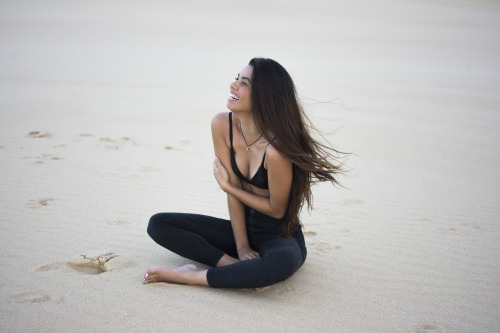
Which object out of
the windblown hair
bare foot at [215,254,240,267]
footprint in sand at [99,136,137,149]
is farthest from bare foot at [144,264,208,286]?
footprint in sand at [99,136,137,149]

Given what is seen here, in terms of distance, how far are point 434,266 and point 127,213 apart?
2.70m

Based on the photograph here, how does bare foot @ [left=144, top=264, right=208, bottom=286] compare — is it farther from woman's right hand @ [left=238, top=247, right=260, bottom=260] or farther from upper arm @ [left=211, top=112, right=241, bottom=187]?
upper arm @ [left=211, top=112, right=241, bottom=187]

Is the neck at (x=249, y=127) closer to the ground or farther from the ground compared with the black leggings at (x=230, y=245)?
farther from the ground

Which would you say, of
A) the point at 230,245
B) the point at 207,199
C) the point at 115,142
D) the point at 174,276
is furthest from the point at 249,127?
the point at 115,142

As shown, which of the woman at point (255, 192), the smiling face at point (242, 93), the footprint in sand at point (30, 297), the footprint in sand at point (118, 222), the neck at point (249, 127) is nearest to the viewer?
the footprint in sand at point (30, 297)

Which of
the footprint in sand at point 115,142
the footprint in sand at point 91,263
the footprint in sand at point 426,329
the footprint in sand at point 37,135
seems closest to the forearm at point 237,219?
the footprint in sand at point 91,263

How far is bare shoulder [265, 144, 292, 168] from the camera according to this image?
111 inches

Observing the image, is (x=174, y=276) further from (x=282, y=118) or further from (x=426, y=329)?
(x=426, y=329)

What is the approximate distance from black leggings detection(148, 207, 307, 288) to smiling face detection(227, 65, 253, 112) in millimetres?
733

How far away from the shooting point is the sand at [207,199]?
103 inches

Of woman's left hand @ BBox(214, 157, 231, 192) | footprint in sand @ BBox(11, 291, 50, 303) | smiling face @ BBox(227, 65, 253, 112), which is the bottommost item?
footprint in sand @ BBox(11, 291, 50, 303)

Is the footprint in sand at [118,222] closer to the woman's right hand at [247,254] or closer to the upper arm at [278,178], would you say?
the woman's right hand at [247,254]

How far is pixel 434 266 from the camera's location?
3.43 metres

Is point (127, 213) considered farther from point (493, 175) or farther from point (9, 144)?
point (493, 175)
